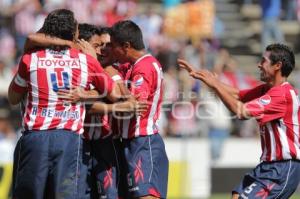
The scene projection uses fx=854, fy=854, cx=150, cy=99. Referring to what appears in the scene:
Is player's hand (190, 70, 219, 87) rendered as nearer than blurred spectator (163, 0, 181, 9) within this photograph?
Yes

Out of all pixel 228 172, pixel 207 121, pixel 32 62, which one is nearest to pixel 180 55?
pixel 207 121

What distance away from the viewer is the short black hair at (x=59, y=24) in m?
7.66

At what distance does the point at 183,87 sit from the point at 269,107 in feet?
25.2

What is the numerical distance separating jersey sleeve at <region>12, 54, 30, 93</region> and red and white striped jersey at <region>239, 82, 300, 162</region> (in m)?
2.05

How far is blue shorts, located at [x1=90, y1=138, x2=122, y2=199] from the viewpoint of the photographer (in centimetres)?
858

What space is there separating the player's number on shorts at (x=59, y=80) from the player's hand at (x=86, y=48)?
1.20 ft

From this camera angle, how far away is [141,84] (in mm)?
8266

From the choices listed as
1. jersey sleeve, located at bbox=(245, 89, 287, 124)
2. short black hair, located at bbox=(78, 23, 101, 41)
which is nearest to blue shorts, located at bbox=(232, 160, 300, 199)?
jersey sleeve, located at bbox=(245, 89, 287, 124)

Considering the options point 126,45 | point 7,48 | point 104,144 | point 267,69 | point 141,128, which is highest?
point 7,48

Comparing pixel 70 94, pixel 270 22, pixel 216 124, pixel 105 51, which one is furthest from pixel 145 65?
pixel 270 22

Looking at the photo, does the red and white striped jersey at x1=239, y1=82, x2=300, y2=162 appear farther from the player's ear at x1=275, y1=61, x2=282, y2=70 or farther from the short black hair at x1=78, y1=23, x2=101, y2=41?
the short black hair at x1=78, y1=23, x2=101, y2=41

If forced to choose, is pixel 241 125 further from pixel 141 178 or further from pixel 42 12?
pixel 141 178

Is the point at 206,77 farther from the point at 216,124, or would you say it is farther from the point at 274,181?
the point at 216,124

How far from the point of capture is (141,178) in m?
8.38
